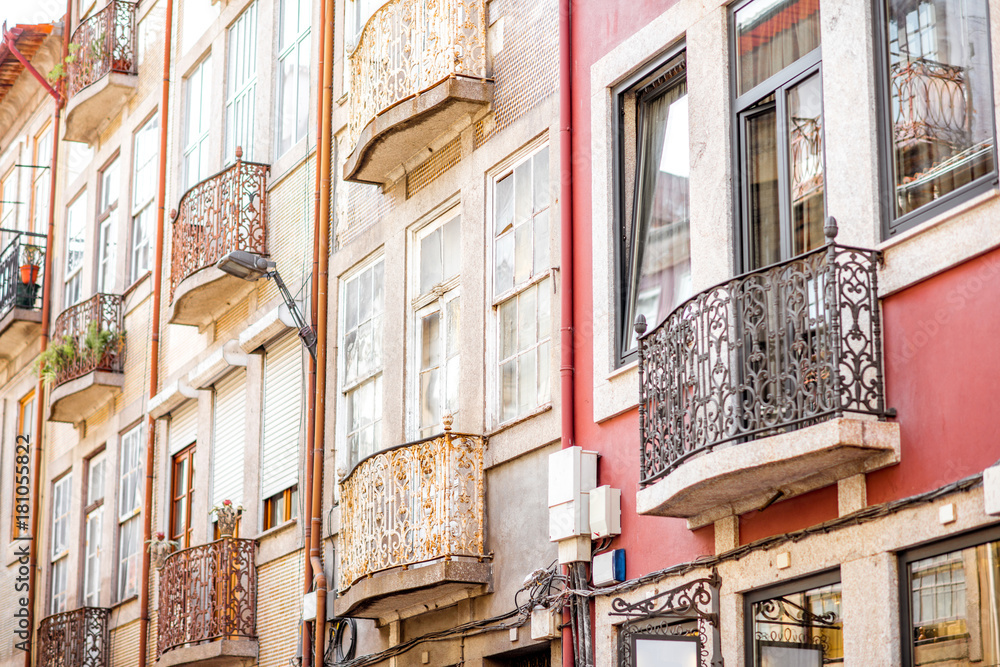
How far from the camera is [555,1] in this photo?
43.2 ft

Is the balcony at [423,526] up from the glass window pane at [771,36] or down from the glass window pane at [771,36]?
down

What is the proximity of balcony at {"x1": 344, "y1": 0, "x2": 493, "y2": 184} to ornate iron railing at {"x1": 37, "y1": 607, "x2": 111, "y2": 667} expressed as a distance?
8.14 meters

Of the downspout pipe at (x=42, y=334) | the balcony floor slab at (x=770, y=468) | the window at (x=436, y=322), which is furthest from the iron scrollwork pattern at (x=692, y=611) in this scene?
the downspout pipe at (x=42, y=334)

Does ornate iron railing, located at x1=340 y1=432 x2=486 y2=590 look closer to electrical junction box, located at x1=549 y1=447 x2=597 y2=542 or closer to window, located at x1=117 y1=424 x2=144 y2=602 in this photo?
electrical junction box, located at x1=549 y1=447 x2=597 y2=542

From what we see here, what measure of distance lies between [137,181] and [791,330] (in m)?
14.7

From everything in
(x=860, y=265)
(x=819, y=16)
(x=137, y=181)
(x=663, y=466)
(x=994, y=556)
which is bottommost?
(x=994, y=556)

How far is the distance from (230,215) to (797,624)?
982 cm

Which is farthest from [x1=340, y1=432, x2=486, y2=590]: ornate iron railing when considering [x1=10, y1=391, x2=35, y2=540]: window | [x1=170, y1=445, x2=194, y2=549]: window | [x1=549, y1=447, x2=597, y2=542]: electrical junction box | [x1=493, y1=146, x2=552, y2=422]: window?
[x1=10, y1=391, x2=35, y2=540]: window

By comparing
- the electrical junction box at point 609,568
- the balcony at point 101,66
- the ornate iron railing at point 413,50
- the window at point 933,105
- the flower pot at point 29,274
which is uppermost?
the balcony at point 101,66

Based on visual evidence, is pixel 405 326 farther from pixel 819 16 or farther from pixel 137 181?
pixel 137 181

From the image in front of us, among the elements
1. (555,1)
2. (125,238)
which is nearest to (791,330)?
(555,1)

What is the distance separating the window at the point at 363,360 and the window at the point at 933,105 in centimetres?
665

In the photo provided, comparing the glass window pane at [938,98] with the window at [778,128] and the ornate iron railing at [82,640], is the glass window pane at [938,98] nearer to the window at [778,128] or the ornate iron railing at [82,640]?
the window at [778,128]

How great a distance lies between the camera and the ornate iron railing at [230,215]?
1784cm
